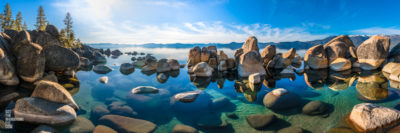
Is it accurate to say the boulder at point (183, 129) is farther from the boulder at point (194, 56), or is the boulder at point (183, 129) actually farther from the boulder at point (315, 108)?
the boulder at point (194, 56)

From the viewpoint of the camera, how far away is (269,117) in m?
6.59

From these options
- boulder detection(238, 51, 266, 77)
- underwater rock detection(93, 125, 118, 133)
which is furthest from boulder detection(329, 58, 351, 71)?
underwater rock detection(93, 125, 118, 133)

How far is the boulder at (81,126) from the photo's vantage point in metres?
5.70

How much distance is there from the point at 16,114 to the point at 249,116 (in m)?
8.80

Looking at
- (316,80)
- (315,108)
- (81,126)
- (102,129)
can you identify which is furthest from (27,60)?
(316,80)

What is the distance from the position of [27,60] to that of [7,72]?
42.1 inches

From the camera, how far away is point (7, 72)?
9.20 metres

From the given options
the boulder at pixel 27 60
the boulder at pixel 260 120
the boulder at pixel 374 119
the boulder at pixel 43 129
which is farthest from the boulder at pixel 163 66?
the boulder at pixel 374 119

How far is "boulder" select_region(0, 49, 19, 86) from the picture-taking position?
8.70 m

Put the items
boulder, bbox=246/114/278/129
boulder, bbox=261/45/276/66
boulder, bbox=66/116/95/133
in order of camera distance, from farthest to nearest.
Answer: boulder, bbox=261/45/276/66
boulder, bbox=246/114/278/129
boulder, bbox=66/116/95/133

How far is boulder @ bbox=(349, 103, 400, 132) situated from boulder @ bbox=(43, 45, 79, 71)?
655 inches

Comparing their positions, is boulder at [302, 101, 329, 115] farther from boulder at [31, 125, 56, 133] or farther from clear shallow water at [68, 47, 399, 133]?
boulder at [31, 125, 56, 133]

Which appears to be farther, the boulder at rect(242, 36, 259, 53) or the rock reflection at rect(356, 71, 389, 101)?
the boulder at rect(242, 36, 259, 53)

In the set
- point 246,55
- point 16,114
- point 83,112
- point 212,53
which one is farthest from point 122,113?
point 212,53
